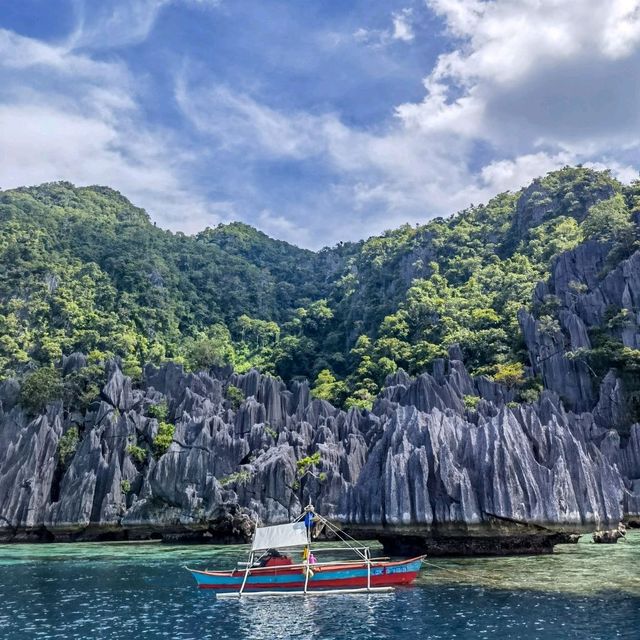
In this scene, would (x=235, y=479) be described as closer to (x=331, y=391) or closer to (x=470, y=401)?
(x=470, y=401)

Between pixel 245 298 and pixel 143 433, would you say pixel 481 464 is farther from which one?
pixel 245 298

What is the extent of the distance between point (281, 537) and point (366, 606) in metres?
5.33

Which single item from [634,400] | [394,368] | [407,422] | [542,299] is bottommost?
[407,422]

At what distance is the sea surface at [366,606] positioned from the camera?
65.4ft

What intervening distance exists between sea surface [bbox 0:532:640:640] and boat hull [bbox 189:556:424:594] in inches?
26.4

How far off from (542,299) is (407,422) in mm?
42845

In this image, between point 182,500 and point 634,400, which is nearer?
point 182,500

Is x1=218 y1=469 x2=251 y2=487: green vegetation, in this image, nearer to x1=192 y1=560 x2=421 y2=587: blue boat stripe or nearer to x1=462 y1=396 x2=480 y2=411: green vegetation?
x1=462 y1=396 x2=480 y2=411: green vegetation

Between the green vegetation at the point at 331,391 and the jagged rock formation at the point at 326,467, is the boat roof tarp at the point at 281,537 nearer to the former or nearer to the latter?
the jagged rock formation at the point at 326,467

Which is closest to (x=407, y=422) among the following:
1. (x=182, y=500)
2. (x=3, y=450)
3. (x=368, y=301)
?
(x=182, y=500)

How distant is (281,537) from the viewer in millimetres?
28062

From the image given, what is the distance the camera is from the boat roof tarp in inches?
A: 1094

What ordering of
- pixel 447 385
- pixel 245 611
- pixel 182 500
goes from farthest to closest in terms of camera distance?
pixel 447 385 < pixel 182 500 < pixel 245 611

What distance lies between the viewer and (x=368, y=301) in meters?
116
